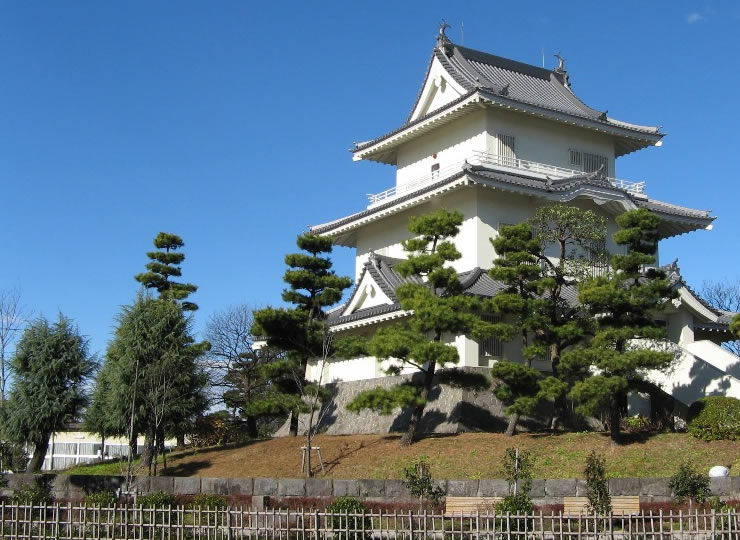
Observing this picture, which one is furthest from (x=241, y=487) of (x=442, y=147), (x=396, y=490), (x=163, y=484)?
(x=442, y=147)

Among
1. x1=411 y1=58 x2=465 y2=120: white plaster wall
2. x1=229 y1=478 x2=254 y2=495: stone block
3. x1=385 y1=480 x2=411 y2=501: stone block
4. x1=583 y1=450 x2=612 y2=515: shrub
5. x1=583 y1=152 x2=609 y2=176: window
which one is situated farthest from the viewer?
x1=583 y1=152 x2=609 y2=176: window

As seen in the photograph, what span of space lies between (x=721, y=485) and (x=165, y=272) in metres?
26.8

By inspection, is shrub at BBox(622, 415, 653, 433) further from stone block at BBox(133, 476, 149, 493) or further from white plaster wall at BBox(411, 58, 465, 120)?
white plaster wall at BBox(411, 58, 465, 120)

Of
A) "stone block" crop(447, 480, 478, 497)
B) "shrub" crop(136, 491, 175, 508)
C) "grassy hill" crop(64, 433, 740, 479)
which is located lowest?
"shrub" crop(136, 491, 175, 508)

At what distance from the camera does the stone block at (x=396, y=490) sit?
76.8 ft

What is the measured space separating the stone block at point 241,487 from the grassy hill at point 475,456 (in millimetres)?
3656

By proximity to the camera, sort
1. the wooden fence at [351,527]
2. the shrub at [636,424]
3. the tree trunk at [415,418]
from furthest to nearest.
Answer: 1. the shrub at [636,424]
2. the tree trunk at [415,418]
3. the wooden fence at [351,527]

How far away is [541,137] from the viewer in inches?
1534

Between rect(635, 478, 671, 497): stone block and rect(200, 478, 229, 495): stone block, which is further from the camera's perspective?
rect(200, 478, 229, 495): stone block

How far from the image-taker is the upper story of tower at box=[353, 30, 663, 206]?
123 ft

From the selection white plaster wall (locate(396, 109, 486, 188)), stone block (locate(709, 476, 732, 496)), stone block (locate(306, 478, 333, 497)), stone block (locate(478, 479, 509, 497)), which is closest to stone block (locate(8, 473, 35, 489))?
stone block (locate(306, 478, 333, 497))

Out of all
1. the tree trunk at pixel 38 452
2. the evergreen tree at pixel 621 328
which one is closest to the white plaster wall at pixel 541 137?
the evergreen tree at pixel 621 328

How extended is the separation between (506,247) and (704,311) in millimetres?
9435

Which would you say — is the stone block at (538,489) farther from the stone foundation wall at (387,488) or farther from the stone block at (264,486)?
the stone block at (264,486)
